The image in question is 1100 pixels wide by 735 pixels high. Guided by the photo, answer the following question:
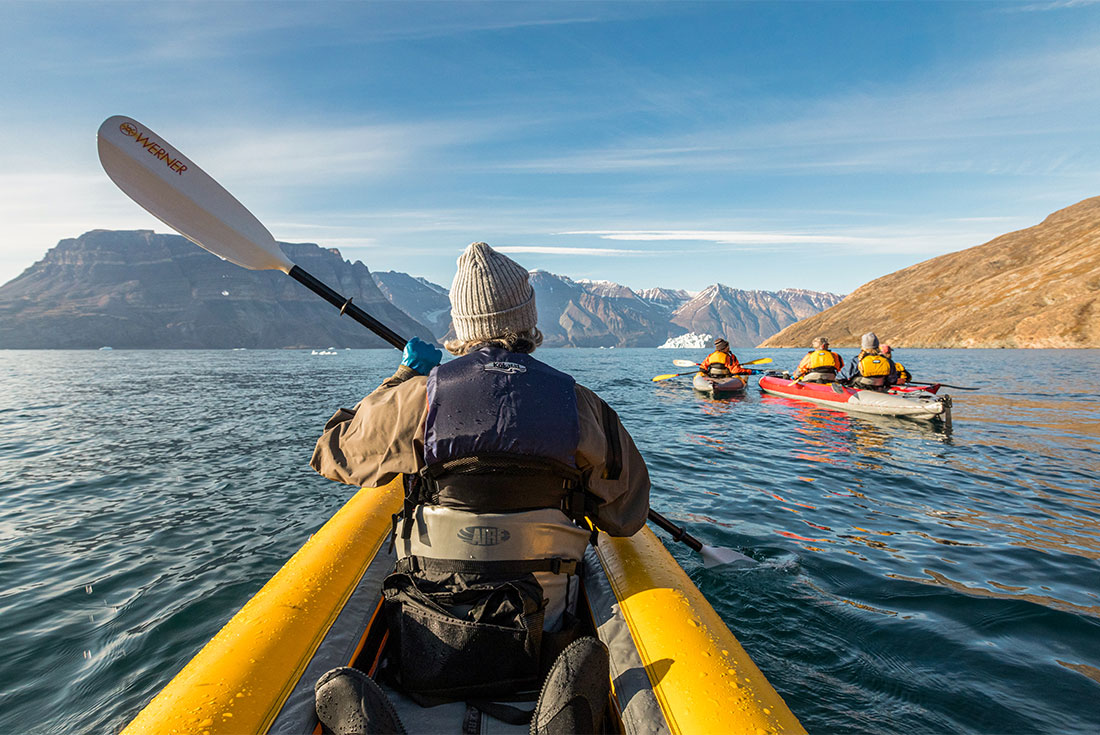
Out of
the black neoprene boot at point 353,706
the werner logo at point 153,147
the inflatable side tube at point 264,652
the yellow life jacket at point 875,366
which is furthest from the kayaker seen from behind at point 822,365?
the black neoprene boot at point 353,706

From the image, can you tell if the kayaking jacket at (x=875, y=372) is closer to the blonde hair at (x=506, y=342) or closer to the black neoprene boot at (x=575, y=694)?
the blonde hair at (x=506, y=342)

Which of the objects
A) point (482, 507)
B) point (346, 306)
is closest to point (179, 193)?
point (346, 306)

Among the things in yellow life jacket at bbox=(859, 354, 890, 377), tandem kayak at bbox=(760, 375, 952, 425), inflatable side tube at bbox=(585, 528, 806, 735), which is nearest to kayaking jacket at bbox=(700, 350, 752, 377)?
tandem kayak at bbox=(760, 375, 952, 425)

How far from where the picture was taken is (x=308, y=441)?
1182cm

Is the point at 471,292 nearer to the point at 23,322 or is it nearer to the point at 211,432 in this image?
the point at 211,432

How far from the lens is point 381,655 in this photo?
2652 millimetres

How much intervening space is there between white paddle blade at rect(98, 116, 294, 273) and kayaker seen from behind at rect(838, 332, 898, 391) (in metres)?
14.8

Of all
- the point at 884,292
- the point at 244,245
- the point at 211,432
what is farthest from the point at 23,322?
the point at 884,292

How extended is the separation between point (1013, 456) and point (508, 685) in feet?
38.7

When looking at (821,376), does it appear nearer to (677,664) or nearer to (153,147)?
(677,664)

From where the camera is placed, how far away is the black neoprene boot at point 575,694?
65.2 inches

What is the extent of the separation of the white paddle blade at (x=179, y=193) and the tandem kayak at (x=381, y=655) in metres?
2.49

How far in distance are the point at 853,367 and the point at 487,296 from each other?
1610 cm

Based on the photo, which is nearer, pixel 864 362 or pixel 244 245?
pixel 244 245
